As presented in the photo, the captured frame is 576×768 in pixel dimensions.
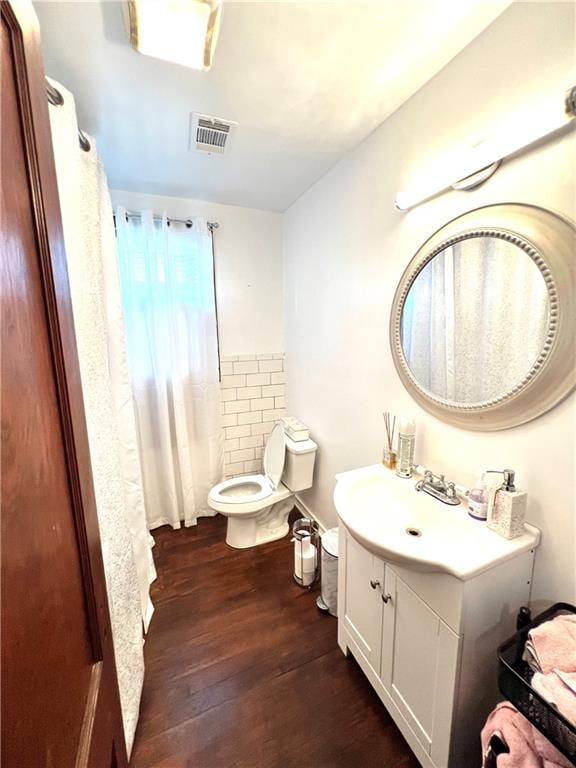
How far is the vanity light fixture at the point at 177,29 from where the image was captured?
0.83 meters

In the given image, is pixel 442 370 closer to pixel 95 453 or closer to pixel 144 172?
pixel 95 453

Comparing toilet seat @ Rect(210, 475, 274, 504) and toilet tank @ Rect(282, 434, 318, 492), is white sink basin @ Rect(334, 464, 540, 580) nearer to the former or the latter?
toilet tank @ Rect(282, 434, 318, 492)

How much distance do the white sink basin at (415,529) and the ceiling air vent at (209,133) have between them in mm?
1574

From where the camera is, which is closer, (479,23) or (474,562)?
(474,562)

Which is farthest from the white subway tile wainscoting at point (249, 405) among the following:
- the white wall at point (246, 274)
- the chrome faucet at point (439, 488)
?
the chrome faucet at point (439, 488)

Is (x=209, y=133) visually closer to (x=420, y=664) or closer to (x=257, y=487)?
(x=257, y=487)

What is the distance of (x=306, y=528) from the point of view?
184cm

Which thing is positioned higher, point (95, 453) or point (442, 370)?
point (442, 370)

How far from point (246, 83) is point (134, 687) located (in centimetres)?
221

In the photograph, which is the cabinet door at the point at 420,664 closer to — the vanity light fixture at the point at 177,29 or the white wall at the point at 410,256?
the white wall at the point at 410,256

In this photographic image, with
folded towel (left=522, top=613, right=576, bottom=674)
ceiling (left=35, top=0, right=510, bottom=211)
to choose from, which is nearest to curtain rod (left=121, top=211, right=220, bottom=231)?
ceiling (left=35, top=0, right=510, bottom=211)

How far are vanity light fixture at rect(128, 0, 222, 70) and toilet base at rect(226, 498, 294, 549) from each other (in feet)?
6.96

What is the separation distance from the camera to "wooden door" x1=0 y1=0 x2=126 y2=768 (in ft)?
1.13

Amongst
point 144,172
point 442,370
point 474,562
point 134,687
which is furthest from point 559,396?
point 144,172
